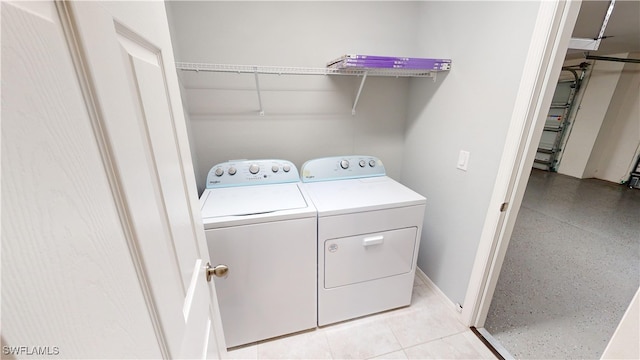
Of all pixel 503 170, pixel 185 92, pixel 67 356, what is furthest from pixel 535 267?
pixel 185 92

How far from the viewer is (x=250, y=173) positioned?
171 centimetres

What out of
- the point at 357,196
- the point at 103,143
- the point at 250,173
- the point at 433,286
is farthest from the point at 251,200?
the point at 433,286

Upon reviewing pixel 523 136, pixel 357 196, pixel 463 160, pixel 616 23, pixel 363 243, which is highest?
pixel 616 23

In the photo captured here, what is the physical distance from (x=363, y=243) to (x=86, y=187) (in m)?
1.34

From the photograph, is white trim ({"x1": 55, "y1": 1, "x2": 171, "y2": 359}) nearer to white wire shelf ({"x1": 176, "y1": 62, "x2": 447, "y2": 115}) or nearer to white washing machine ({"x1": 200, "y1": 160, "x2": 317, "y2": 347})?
white washing machine ({"x1": 200, "y1": 160, "x2": 317, "y2": 347})

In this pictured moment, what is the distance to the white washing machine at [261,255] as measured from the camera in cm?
125

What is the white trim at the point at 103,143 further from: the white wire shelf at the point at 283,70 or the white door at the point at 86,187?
the white wire shelf at the point at 283,70

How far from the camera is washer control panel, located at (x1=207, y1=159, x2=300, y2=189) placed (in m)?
1.66

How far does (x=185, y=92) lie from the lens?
162 centimetres

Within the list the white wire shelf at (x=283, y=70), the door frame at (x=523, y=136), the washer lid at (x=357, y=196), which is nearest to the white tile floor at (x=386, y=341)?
the door frame at (x=523, y=136)

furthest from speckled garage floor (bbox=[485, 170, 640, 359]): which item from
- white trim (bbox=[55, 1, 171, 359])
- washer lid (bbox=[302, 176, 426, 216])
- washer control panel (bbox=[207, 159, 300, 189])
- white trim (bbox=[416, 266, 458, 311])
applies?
white trim (bbox=[55, 1, 171, 359])

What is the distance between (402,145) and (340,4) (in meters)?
1.27

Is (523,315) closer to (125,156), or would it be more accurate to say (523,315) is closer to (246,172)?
(246,172)

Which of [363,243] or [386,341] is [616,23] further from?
[386,341]
